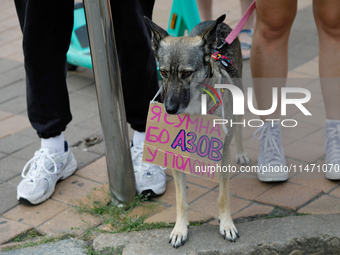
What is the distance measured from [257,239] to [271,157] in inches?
32.3

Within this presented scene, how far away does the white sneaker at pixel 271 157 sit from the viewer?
2855mm

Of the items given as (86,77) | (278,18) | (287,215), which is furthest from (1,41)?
(287,215)

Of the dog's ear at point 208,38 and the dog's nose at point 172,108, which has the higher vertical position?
the dog's ear at point 208,38

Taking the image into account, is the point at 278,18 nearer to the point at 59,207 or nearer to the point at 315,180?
the point at 315,180

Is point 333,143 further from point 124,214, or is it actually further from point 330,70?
point 124,214

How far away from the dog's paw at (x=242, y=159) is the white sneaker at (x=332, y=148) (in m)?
0.54

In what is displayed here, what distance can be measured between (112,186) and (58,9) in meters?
1.13

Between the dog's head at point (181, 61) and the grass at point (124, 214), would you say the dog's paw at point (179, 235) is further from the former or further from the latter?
the dog's head at point (181, 61)

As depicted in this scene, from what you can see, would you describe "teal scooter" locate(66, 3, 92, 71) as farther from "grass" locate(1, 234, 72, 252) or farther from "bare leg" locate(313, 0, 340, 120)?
"bare leg" locate(313, 0, 340, 120)

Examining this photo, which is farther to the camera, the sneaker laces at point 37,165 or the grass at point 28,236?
the sneaker laces at point 37,165

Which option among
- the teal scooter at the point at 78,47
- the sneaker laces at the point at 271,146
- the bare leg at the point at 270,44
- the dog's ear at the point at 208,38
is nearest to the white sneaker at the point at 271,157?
the sneaker laces at the point at 271,146

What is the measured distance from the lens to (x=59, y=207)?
9.05 feet

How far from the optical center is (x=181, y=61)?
2.12 meters

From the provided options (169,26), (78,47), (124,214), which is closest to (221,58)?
(124,214)
